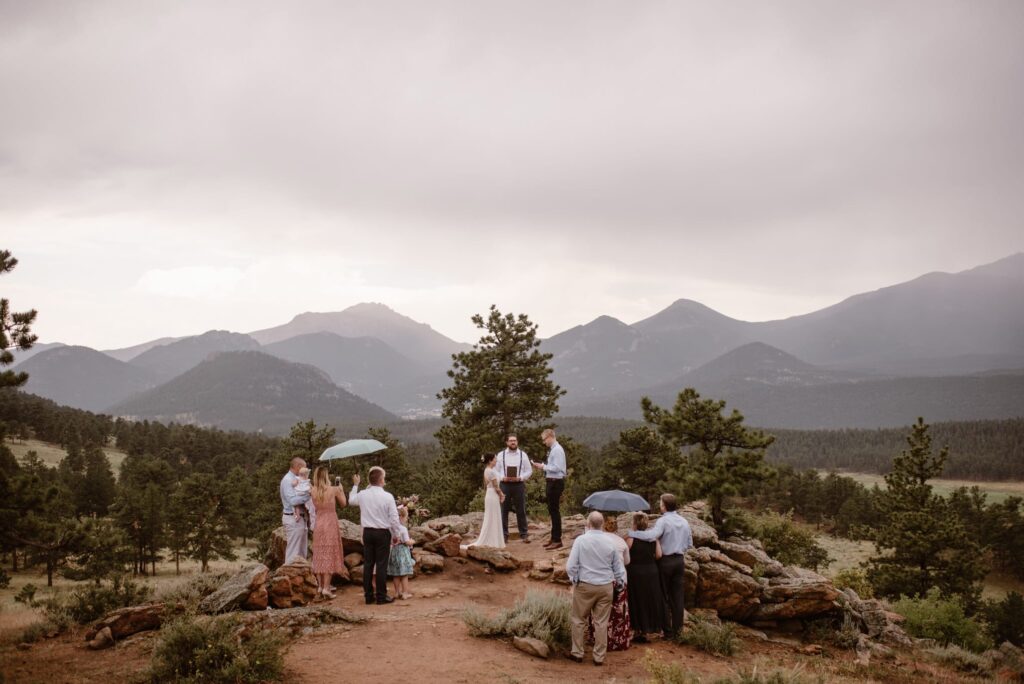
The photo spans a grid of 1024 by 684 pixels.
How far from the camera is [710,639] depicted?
10883mm

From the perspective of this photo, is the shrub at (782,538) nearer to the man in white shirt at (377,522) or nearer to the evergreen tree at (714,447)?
the evergreen tree at (714,447)

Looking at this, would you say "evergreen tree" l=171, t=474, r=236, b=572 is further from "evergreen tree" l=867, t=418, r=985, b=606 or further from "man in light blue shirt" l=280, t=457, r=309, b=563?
"evergreen tree" l=867, t=418, r=985, b=606

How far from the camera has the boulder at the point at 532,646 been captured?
31.7 feet

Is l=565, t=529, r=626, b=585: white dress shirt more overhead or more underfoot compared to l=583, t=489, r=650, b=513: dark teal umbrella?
more underfoot

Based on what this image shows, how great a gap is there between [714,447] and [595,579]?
12431 millimetres

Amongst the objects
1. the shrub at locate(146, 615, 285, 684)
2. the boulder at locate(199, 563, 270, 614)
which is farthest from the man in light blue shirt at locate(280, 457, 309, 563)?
the shrub at locate(146, 615, 285, 684)

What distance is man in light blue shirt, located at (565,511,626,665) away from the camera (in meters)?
9.52

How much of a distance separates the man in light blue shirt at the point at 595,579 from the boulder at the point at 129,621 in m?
7.93

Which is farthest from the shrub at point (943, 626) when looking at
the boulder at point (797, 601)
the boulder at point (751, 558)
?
the boulder at point (797, 601)

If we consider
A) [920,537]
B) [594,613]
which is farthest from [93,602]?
[920,537]

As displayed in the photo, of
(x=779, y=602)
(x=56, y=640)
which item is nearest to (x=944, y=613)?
(x=779, y=602)

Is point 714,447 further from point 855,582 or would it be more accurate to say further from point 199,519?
point 199,519

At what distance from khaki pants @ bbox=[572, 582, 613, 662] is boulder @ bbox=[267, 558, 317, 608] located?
5.74 metres

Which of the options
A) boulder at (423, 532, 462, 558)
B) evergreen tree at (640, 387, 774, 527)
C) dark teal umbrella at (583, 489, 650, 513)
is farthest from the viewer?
evergreen tree at (640, 387, 774, 527)
